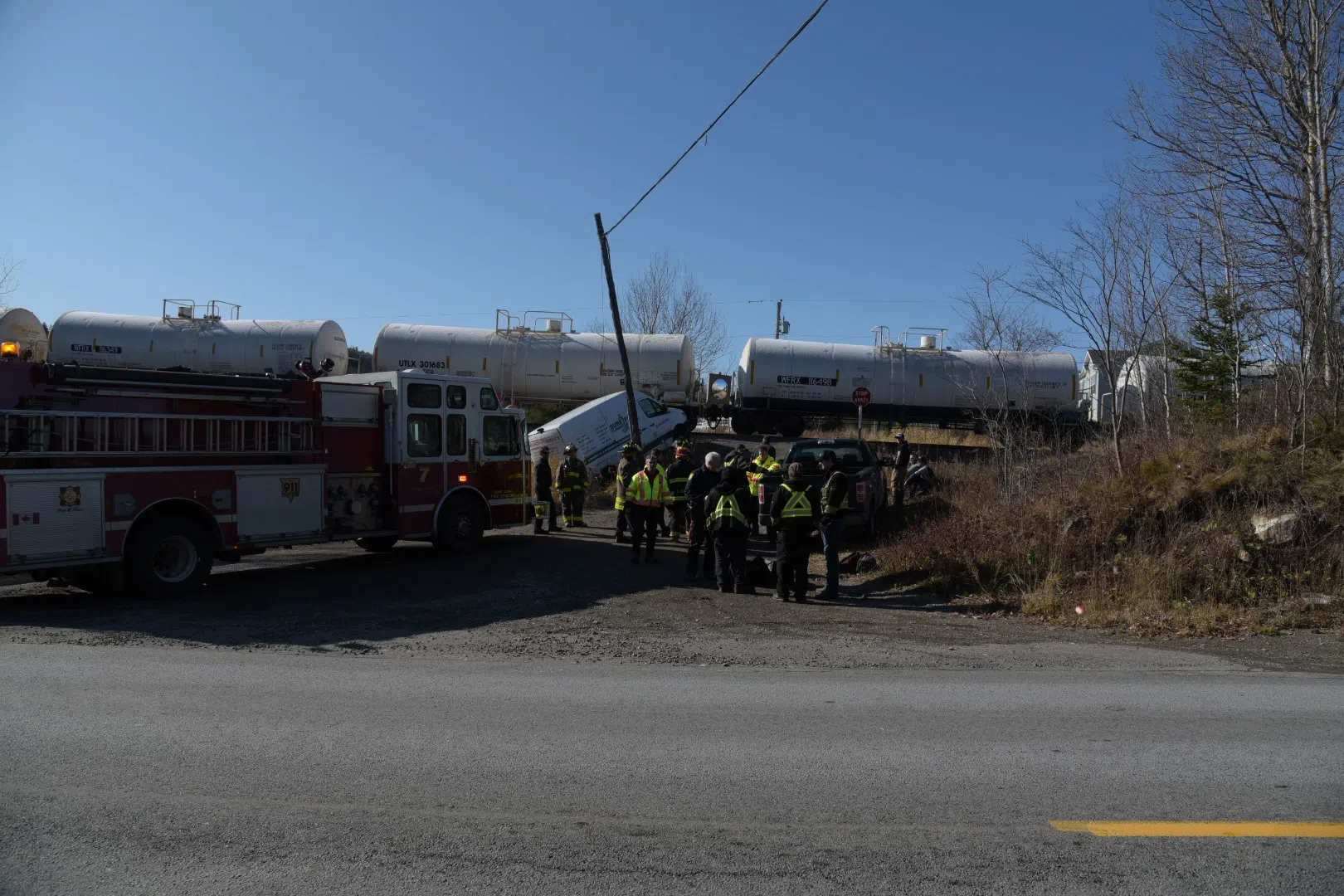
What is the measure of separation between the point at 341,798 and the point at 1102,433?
17.3 meters

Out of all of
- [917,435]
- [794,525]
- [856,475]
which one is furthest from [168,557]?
[917,435]

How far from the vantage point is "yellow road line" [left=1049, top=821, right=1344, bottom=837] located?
468 cm

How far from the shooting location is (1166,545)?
1260 cm

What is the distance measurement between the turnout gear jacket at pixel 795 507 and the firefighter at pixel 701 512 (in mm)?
1470

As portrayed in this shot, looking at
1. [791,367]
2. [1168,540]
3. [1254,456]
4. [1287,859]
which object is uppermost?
[791,367]

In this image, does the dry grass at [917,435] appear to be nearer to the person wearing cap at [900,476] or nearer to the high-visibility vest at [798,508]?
the person wearing cap at [900,476]

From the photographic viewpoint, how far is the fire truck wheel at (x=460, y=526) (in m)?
16.1

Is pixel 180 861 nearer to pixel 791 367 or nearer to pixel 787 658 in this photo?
pixel 787 658

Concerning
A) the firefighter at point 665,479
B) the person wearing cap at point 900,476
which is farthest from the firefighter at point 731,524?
the person wearing cap at point 900,476

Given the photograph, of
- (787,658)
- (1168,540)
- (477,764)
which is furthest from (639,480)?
(477,764)

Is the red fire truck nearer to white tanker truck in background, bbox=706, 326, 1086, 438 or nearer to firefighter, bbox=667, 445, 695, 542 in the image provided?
firefighter, bbox=667, 445, 695, 542

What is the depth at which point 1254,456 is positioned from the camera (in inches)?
537

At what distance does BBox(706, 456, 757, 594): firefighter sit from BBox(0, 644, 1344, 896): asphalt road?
492 cm

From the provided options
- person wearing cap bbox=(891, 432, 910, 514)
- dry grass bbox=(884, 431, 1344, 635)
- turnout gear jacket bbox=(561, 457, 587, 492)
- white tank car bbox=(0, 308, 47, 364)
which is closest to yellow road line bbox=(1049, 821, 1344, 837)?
dry grass bbox=(884, 431, 1344, 635)
